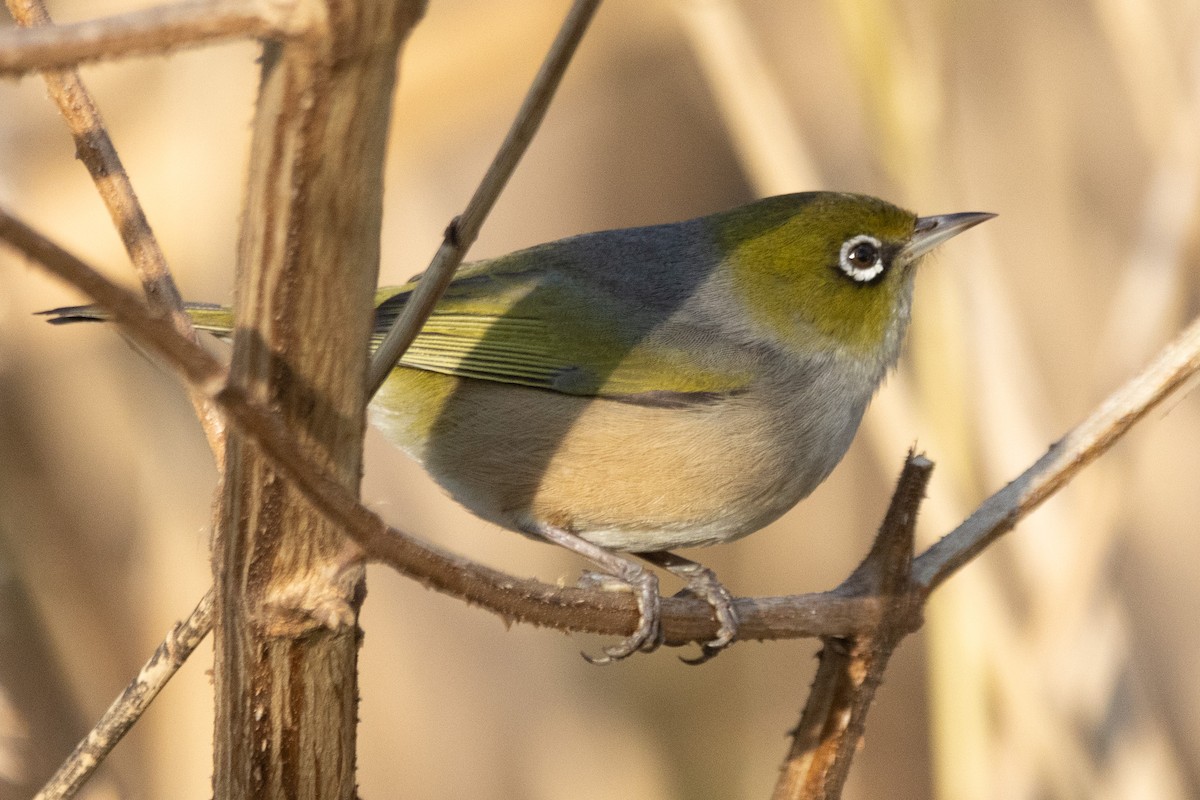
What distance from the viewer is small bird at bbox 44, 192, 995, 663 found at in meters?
2.71

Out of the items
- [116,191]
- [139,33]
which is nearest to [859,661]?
[116,191]

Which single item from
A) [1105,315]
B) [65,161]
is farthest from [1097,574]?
[65,161]

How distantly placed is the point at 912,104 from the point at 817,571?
2470mm

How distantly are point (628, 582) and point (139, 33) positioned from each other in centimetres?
182

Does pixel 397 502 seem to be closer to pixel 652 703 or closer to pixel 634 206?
pixel 652 703

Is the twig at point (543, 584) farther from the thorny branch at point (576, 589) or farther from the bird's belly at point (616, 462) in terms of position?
the bird's belly at point (616, 462)

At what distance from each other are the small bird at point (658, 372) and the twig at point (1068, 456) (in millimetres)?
541

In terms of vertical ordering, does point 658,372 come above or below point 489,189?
above

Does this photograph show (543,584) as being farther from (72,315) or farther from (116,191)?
(72,315)

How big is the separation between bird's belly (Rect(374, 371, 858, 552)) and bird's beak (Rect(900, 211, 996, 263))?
23.5 inches

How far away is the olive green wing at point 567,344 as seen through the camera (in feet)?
9.36

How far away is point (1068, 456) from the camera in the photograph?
6.48 ft

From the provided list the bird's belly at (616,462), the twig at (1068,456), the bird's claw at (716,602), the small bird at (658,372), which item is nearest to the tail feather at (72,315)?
the small bird at (658,372)

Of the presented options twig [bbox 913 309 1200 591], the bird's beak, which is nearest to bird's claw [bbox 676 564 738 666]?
twig [bbox 913 309 1200 591]
